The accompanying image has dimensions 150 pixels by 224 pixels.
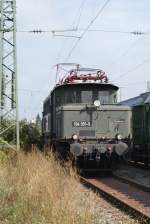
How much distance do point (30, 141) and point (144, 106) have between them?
778 cm

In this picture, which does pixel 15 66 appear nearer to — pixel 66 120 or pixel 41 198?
pixel 66 120

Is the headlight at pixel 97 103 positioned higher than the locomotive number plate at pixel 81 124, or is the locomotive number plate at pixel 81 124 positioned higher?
the headlight at pixel 97 103

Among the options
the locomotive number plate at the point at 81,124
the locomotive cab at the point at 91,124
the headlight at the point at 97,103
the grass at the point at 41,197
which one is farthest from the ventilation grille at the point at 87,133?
the grass at the point at 41,197

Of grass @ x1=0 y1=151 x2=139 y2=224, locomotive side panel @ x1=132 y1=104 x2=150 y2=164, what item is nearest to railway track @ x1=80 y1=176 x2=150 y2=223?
grass @ x1=0 y1=151 x2=139 y2=224

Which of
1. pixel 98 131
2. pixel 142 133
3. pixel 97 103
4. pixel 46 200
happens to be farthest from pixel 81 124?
pixel 46 200

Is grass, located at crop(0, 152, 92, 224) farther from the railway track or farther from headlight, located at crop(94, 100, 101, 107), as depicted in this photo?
headlight, located at crop(94, 100, 101, 107)

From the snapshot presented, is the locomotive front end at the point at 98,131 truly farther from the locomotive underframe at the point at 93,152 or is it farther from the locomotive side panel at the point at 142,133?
the locomotive side panel at the point at 142,133

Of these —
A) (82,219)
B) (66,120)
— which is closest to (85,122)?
(66,120)

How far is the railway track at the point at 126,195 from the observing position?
10393 millimetres

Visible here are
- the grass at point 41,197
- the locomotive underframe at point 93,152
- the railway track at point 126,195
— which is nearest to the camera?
the grass at point 41,197

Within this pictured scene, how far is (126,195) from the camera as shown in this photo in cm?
1345

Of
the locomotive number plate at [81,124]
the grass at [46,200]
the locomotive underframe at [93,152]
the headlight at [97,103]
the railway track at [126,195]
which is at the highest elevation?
the headlight at [97,103]

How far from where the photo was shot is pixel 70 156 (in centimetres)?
1752

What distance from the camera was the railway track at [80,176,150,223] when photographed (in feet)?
34.1
